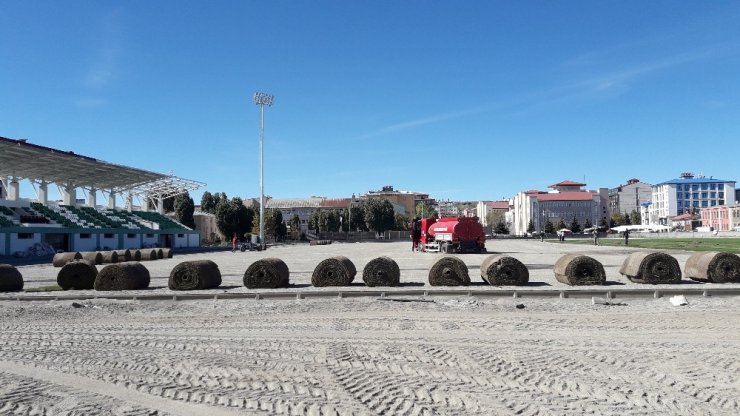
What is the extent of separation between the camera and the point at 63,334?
1234 centimetres

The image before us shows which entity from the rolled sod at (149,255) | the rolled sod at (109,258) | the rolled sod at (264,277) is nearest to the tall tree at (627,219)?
the rolled sod at (149,255)

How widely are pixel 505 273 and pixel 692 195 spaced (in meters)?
190

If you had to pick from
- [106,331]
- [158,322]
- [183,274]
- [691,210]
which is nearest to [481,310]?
[158,322]

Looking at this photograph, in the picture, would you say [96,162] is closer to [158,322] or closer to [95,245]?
[95,245]

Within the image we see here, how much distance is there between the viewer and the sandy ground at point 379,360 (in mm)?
7051

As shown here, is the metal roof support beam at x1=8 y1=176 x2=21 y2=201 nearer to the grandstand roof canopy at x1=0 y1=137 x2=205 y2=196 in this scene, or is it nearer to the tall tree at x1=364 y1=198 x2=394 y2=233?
the grandstand roof canopy at x1=0 y1=137 x2=205 y2=196

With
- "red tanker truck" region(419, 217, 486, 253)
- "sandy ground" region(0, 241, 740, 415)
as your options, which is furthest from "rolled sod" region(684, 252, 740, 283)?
"red tanker truck" region(419, 217, 486, 253)

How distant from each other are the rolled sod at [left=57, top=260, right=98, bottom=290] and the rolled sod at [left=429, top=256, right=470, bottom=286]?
13.2 metres

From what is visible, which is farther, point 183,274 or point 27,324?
point 183,274

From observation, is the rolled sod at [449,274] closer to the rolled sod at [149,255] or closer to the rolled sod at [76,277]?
the rolled sod at [76,277]

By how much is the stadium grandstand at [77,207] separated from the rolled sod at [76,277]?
36.6 metres

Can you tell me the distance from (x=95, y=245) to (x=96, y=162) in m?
9.37

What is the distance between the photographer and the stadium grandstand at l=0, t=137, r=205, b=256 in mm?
54469

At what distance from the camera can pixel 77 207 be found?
68.8 m
